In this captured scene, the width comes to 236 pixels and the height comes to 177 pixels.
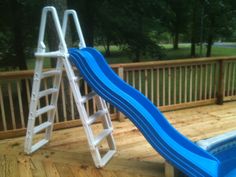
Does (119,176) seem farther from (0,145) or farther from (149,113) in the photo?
(0,145)

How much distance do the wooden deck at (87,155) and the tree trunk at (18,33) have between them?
9.90 feet

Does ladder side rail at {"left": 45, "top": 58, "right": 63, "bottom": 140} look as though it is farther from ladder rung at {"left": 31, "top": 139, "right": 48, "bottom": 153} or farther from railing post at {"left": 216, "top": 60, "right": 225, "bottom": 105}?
railing post at {"left": 216, "top": 60, "right": 225, "bottom": 105}

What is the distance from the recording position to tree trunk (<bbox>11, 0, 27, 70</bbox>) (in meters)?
5.68

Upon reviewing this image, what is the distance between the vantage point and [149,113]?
2549 millimetres

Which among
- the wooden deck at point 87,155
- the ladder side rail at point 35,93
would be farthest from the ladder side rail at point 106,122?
the ladder side rail at point 35,93

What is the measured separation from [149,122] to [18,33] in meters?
4.58

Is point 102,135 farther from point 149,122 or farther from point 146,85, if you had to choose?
point 146,85

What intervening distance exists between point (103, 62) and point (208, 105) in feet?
9.33

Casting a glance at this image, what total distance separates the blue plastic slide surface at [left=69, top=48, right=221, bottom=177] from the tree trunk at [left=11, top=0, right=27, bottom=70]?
12.3ft

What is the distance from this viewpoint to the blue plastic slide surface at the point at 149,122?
2287 millimetres

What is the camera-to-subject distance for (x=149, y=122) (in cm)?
240

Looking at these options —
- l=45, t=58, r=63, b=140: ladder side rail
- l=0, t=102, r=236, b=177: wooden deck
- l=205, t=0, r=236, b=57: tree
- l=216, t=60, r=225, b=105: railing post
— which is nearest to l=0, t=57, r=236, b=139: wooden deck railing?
l=216, t=60, r=225, b=105: railing post

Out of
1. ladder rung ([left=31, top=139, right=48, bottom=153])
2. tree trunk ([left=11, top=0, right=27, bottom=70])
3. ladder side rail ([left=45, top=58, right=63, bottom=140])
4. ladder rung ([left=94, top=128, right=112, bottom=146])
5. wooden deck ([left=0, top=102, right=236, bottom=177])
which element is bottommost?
wooden deck ([left=0, top=102, right=236, bottom=177])

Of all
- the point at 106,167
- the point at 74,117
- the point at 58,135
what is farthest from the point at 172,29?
the point at 106,167
